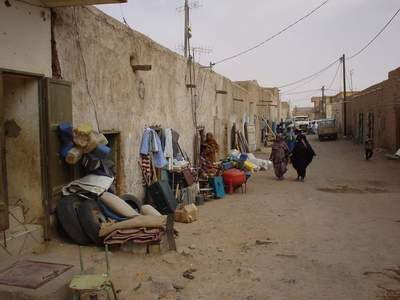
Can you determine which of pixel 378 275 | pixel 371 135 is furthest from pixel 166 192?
pixel 371 135

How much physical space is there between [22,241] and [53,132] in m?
1.37

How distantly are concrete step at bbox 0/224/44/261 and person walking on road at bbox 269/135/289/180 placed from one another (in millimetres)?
9467

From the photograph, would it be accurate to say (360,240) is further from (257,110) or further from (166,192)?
(257,110)

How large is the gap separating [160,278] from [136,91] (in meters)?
4.39

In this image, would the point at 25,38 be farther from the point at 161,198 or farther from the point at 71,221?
the point at 161,198

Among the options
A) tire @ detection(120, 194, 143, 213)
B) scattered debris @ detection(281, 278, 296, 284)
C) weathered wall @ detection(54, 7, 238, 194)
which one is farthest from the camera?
tire @ detection(120, 194, 143, 213)

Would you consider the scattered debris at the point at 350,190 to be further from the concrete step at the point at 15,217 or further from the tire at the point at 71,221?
the concrete step at the point at 15,217

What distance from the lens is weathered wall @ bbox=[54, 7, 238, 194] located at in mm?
6109

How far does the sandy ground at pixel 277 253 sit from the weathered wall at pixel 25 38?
224cm

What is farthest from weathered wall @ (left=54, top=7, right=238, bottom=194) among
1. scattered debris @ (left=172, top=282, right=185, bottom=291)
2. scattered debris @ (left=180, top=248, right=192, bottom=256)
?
scattered debris @ (left=172, top=282, right=185, bottom=291)

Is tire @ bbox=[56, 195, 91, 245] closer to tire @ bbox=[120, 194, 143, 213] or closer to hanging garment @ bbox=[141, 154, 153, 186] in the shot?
tire @ bbox=[120, 194, 143, 213]

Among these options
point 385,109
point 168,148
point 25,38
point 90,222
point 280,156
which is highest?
point 25,38

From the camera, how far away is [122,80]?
7.75 meters


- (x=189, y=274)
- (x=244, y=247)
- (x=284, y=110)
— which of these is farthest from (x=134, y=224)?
(x=284, y=110)
